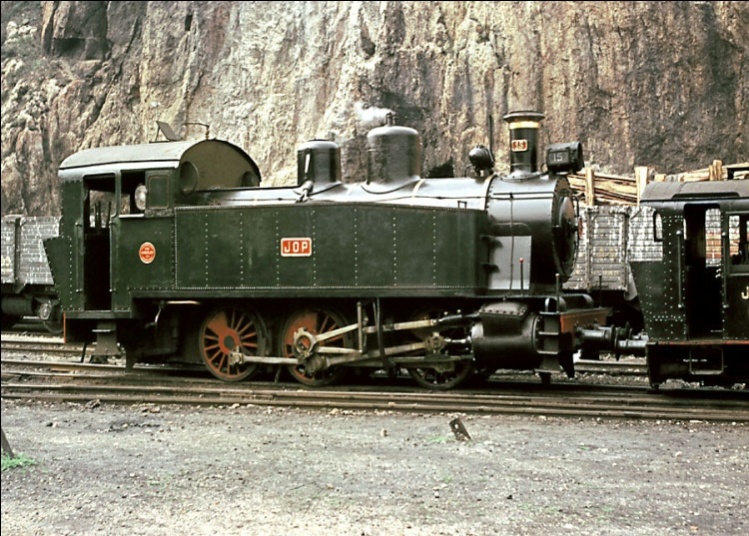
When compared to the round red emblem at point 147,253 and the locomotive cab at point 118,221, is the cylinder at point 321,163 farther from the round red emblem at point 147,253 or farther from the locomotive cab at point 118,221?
the round red emblem at point 147,253

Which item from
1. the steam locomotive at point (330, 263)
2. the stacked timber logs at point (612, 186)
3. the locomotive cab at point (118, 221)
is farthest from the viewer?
the stacked timber logs at point (612, 186)

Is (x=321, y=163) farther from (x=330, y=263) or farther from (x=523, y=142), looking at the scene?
(x=523, y=142)

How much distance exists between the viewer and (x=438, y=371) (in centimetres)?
1063

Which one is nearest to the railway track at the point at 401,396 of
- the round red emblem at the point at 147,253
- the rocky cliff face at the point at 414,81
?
the round red emblem at the point at 147,253

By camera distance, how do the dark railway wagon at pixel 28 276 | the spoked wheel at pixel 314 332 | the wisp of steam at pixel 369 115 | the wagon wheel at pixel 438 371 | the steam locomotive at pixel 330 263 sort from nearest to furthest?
the steam locomotive at pixel 330 263 → the wagon wheel at pixel 438 371 → the spoked wheel at pixel 314 332 → the dark railway wagon at pixel 28 276 → the wisp of steam at pixel 369 115

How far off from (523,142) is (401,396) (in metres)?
3.45

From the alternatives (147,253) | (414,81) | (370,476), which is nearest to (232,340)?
(147,253)

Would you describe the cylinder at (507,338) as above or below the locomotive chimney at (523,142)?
below

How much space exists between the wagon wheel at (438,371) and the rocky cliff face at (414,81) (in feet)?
41.7

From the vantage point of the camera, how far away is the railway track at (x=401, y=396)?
29.6ft

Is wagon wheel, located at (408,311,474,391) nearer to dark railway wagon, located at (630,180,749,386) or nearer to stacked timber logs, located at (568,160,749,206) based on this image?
dark railway wagon, located at (630,180,749,386)

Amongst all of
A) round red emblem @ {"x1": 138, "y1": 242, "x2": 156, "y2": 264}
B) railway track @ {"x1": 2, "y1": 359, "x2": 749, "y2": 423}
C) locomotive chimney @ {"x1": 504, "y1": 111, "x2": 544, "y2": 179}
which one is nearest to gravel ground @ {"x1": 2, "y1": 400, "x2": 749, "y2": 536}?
railway track @ {"x1": 2, "y1": 359, "x2": 749, "y2": 423}

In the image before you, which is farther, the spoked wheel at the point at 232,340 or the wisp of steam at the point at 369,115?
the wisp of steam at the point at 369,115

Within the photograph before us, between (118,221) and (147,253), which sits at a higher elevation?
(118,221)
